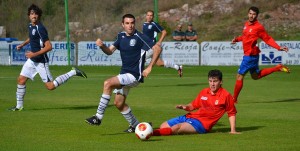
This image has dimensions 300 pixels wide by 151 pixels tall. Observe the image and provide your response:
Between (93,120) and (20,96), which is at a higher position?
(93,120)

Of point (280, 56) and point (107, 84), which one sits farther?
point (280, 56)

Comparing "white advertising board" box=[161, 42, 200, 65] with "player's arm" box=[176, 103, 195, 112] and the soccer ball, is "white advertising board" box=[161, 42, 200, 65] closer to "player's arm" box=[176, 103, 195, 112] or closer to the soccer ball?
"player's arm" box=[176, 103, 195, 112]

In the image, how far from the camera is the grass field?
11734 mm

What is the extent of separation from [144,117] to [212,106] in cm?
349

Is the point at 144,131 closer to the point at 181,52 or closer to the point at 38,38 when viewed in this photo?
the point at 38,38

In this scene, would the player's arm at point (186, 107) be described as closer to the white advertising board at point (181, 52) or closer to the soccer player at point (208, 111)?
the soccer player at point (208, 111)

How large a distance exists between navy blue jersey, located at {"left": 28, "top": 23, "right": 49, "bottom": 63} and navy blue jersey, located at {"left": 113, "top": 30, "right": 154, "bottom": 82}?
15.0 feet

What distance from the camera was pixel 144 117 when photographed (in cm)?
1591

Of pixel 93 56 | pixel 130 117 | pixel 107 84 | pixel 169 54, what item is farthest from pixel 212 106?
pixel 93 56

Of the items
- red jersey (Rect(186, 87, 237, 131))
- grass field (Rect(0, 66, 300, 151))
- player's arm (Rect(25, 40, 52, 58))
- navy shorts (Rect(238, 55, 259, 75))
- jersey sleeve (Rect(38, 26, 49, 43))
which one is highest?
jersey sleeve (Rect(38, 26, 49, 43))

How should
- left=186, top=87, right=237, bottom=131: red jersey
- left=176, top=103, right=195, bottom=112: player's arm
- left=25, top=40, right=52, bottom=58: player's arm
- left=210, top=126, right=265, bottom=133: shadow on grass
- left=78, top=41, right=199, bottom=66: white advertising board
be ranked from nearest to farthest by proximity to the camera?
left=176, top=103, right=195, bottom=112: player's arm
left=186, top=87, right=237, bottom=131: red jersey
left=210, top=126, right=265, bottom=133: shadow on grass
left=25, top=40, right=52, bottom=58: player's arm
left=78, top=41, right=199, bottom=66: white advertising board

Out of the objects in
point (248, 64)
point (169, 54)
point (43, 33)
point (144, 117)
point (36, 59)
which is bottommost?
point (144, 117)

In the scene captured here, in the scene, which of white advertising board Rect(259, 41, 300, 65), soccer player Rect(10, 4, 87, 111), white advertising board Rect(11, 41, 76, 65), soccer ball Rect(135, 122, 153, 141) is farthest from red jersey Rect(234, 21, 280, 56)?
white advertising board Rect(11, 41, 76, 65)

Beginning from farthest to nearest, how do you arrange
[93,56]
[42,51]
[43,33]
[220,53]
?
[93,56], [220,53], [43,33], [42,51]
